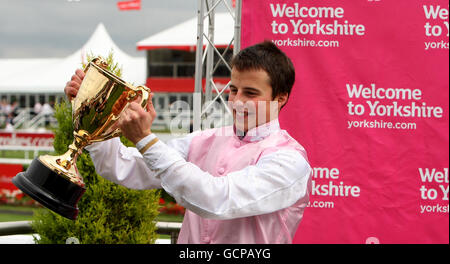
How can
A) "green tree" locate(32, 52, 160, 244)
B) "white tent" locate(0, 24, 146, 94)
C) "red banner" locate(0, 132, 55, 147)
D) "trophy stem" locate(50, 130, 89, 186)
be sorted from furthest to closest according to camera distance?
1. "white tent" locate(0, 24, 146, 94)
2. "red banner" locate(0, 132, 55, 147)
3. "green tree" locate(32, 52, 160, 244)
4. "trophy stem" locate(50, 130, 89, 186)

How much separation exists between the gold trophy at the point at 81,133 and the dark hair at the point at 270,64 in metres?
0.37

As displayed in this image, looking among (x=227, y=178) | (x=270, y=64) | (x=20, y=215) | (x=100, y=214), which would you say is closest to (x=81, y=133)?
(x=227, y=178)

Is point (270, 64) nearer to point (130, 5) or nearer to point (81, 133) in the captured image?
point (81, 133)

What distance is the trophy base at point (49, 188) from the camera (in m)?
1.52

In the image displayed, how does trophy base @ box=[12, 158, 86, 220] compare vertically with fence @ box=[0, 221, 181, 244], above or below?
above

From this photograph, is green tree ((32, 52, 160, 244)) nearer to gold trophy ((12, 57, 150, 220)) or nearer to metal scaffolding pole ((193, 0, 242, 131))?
metal scaffolding pole ((193, 0, 242, 131))

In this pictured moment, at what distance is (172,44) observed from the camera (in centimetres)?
1845

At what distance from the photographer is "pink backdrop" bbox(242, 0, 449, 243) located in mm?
3242

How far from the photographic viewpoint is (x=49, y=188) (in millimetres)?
1538

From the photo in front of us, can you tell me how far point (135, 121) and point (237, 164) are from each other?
0.41 m

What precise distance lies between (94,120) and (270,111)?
1.82 ft

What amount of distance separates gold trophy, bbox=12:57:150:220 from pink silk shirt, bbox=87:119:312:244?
132 mm

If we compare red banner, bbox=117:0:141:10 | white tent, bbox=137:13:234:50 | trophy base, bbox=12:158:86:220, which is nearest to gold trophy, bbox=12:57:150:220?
trophy base, bbox=12:158:86:220
